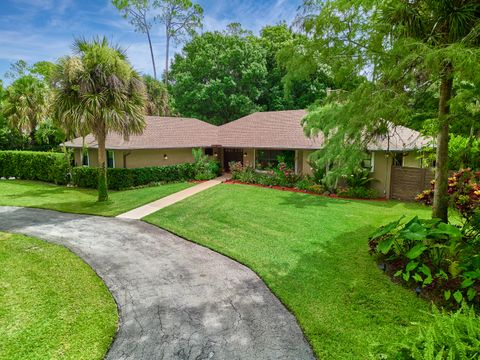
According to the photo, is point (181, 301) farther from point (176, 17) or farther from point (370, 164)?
point (176, 17)

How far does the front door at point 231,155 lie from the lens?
941 inches

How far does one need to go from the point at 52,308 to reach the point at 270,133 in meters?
17.6

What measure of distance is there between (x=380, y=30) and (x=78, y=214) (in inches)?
491

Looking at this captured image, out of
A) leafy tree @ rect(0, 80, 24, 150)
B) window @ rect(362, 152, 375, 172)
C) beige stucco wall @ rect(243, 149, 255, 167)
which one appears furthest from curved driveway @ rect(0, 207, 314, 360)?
leafy tree @ rect(0, 80, 24, 150)

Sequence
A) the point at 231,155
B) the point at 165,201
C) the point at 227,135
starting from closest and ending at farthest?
1. the point at 165,201
2. the point at 227,135
3. the point at 231,155

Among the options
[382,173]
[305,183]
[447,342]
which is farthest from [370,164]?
[447,342]

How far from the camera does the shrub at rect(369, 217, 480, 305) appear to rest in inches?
223

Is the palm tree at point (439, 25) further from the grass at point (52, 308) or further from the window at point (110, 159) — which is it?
the window at point (110, 159)

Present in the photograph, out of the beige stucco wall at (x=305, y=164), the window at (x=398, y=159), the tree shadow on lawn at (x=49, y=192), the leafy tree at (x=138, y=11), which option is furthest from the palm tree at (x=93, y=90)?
the leafy tree at (x=138, y=11)

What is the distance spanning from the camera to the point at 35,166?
21.2m

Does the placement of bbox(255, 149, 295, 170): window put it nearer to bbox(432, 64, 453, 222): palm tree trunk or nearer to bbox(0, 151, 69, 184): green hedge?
bbox(432, 64, 453, 222): palm tree trunk

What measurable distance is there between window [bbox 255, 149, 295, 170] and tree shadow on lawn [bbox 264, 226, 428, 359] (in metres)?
12.2

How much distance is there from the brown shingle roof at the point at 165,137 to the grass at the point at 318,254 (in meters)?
6.26

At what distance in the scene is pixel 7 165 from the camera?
22.3 m
